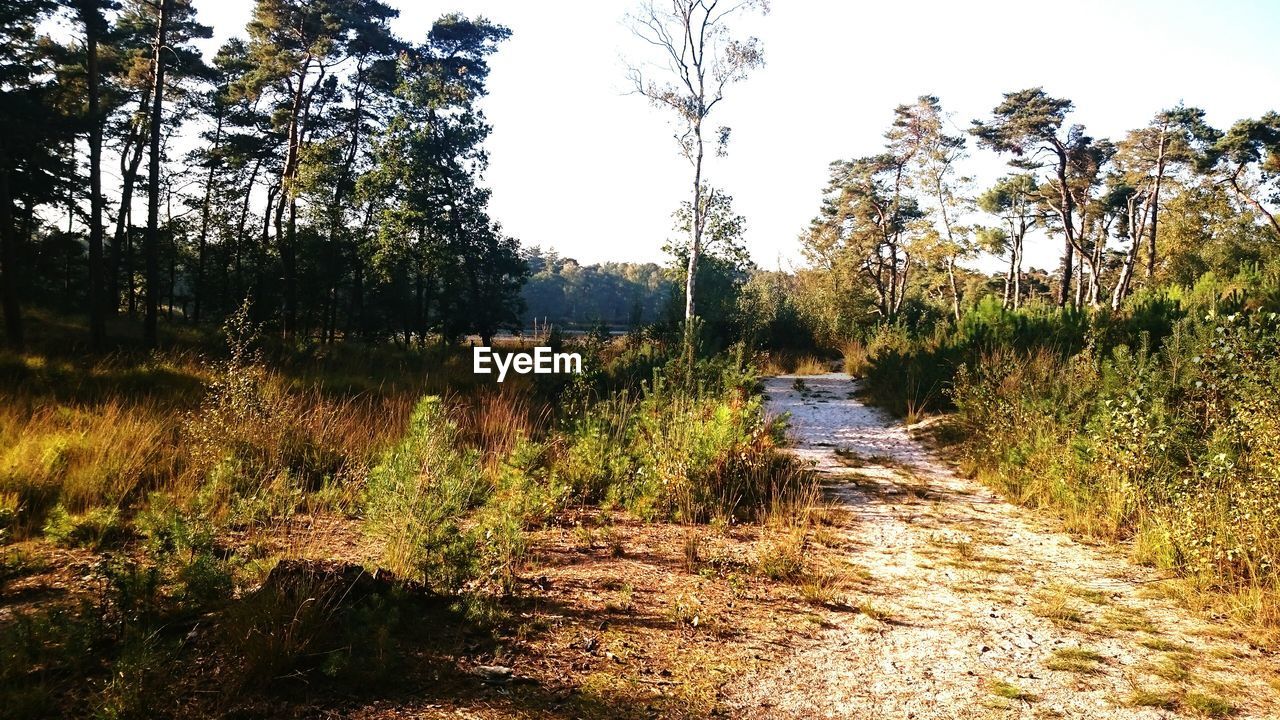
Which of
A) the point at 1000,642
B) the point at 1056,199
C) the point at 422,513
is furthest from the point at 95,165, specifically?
the point at 1056,199

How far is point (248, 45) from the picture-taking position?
21.8 meters

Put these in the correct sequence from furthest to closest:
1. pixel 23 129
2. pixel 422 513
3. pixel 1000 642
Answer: pixel 23 129 → pixel 422 513 → pixel 1000 642

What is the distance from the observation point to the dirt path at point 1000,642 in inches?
92.8

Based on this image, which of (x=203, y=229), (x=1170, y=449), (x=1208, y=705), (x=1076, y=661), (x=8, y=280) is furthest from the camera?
(x=203, y=229)

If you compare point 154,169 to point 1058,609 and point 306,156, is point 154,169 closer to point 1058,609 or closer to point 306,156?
point 306,156

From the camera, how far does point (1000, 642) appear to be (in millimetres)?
2871

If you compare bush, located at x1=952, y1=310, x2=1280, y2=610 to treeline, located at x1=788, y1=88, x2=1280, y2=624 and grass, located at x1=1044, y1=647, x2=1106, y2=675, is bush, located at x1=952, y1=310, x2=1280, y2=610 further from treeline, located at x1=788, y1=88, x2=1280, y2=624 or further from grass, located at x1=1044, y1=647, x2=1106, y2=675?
grass, located at x1=1044, y1=647, x2=1106, y2=675

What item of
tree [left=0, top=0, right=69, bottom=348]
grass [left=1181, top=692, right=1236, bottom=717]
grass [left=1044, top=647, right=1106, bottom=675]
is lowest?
grass [left=1044, top=647, right=1106, bottom=675]

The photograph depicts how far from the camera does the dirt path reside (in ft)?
7.73

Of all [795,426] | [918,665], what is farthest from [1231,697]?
[795,426]

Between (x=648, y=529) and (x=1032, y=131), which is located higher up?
(x=1032, y=131)

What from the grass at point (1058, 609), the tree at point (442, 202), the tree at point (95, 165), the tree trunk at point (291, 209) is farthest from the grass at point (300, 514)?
the tree trunk at point (291, 209)

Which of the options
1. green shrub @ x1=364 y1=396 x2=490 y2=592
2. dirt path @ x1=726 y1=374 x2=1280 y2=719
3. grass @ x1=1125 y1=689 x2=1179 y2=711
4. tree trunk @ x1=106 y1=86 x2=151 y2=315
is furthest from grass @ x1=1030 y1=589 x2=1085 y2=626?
tree trunk @ x1=106 y1=86 x2=151 y2=315

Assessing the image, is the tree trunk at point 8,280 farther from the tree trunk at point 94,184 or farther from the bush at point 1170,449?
the bush at point 1170,449
